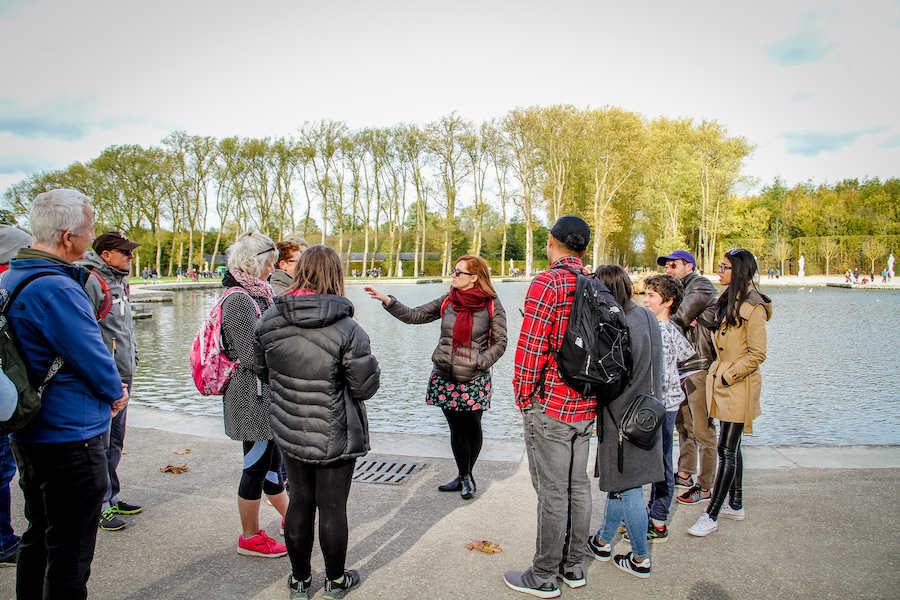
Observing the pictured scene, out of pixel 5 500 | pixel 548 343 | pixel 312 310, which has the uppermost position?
pixel 312 310

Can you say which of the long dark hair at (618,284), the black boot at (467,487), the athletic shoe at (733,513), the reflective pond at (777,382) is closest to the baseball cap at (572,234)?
the long dark hair at (618,284)

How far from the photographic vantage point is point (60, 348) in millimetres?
2385

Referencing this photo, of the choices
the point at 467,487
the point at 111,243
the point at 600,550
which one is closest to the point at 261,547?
the point at 467,487

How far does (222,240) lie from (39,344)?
70.3m

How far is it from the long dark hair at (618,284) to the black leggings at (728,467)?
4.45 feet

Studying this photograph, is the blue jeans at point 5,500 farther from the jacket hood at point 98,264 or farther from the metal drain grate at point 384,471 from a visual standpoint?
the metal drain grate at point 384,471

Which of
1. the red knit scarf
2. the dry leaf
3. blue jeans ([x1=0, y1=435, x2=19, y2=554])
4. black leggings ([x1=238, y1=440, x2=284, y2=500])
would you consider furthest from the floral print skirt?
blue jeans ([x1=0, y1=435, x2=19, y2=554])

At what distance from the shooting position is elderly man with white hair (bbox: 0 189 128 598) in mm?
2375

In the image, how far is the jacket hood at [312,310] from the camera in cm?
280

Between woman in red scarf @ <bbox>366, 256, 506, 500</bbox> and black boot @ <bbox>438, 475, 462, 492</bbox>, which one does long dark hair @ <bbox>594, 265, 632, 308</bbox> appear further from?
black boot @ <bbox>438, 475, 462, 492</bbox>

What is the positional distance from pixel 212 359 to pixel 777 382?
9.39 meters

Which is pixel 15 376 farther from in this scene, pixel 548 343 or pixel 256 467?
pixel 548 343

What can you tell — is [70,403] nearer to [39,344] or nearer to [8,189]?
[39,344]

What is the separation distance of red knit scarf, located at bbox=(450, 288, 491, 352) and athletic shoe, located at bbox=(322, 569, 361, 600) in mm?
1843
